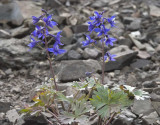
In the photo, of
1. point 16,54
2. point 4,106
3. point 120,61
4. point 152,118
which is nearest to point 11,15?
point 16,54

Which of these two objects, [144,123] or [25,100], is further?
[25,100]

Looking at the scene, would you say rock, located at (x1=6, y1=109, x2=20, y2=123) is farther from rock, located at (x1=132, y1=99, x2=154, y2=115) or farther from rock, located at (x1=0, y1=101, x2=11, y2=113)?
rock, located at (x1=132, y1=99, x2=154, y2=115)

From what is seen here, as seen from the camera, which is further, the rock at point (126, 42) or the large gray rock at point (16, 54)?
the rock at point (126, 42)

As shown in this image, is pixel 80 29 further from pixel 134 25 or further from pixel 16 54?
pixel 16 54

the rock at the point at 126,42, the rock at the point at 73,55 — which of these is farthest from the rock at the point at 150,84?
A: the rock at the point at 126,42

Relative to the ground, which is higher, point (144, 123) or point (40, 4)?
point (40, 4)

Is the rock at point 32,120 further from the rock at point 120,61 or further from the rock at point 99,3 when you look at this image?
the rock at point 99,3

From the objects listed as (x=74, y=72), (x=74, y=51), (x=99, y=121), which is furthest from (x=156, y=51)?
(x=99, y=121)

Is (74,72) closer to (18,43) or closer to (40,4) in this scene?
(18,43)

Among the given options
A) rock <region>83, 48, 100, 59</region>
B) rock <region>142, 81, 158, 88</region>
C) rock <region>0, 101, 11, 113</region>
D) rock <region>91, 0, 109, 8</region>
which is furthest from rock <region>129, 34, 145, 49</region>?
rock <region>0, 101, 11, 113</region>
